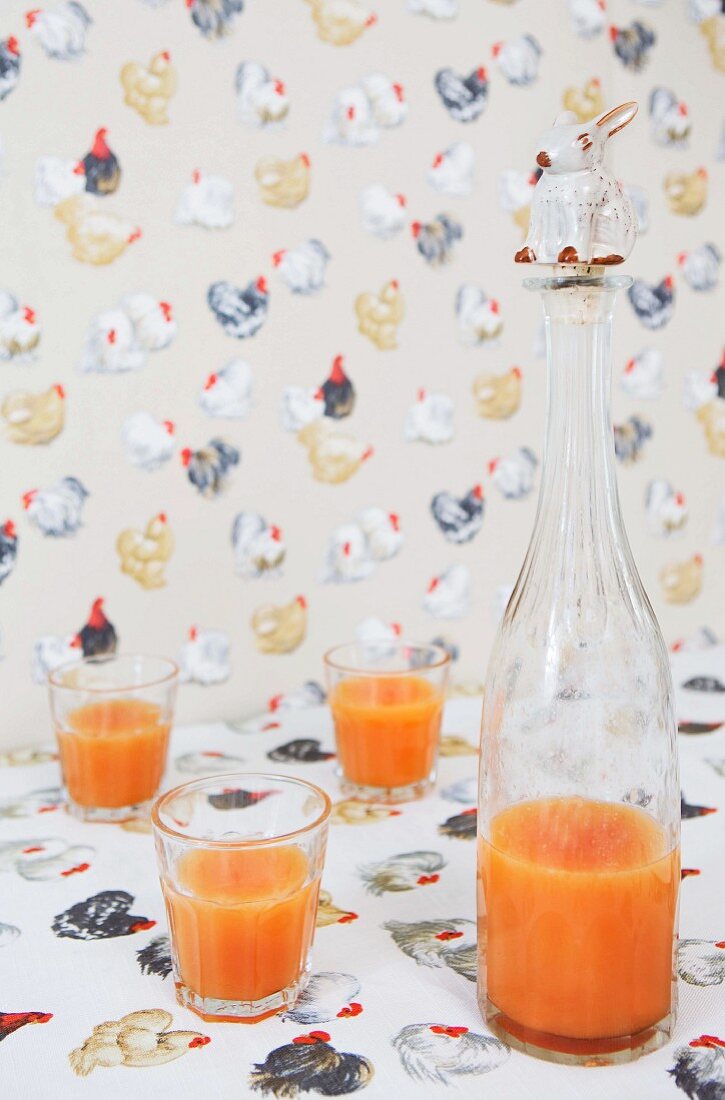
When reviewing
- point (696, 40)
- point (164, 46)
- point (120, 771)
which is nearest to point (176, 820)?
point (120, 771)

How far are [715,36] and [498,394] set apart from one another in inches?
27.2

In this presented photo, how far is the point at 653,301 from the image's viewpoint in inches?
64.6

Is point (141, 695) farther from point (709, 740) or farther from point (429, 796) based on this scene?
point (709, 740)

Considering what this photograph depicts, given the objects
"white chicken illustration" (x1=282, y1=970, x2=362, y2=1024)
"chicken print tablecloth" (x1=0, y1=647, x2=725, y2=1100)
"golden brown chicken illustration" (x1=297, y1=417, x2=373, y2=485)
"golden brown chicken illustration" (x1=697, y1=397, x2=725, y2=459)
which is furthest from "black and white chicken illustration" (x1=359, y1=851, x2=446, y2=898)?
"golden brown chicken illustration" (x1=697, y1=397, x2=725, y2=459)

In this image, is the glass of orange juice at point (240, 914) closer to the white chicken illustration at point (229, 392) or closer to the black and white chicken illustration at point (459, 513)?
the white chicken illustration at point (229, 392)

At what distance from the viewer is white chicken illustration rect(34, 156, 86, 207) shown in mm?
1204

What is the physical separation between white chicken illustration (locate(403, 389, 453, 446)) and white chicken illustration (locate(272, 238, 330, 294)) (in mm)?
210

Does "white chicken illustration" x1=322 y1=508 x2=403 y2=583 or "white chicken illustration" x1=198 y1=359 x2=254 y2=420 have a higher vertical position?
"white chicken illustration" x1=198 y1=359 x2=254 y2=420

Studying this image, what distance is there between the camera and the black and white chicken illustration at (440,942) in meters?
0.75

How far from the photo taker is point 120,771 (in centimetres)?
103

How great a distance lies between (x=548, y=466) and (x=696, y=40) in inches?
Answer: 50.9

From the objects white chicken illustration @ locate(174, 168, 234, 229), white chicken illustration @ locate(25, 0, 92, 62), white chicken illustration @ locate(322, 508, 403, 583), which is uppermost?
white chicken illustration @ locate(25, 0, 92, 62)

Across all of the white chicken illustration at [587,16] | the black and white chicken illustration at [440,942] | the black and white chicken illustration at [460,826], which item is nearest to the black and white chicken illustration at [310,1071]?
the black and white chicken illustration at [440,942]

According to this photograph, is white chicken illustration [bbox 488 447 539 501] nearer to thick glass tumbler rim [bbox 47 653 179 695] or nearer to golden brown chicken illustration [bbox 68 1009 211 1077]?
thick glass tumbler rim [bbox 47 653 179 695]
